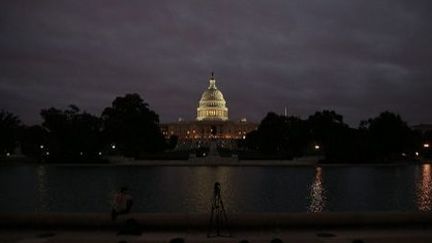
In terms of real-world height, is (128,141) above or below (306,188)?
above

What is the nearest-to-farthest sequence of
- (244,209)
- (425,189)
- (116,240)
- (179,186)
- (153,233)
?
1. (116,240)
2. (153,233)
3. (244,209)
4. (425,189)
5. (179,186)

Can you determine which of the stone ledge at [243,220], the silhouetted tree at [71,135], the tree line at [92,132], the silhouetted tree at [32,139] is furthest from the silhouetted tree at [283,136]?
the stone ledge at [243,220]

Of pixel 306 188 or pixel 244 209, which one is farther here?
pixel 306 188

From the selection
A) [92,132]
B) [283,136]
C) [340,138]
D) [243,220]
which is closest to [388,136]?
[340,138]

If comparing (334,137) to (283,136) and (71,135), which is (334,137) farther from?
(71,135)

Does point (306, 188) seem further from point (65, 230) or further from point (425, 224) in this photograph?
point (65, 230)

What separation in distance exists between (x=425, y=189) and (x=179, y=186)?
14851 mm

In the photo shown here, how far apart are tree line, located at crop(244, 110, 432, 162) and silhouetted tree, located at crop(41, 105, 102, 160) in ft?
99.4

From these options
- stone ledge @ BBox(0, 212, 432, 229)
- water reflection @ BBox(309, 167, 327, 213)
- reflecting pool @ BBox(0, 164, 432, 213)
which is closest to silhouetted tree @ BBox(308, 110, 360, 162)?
reflecting pool @ BBox(0, 164, 432, 213)

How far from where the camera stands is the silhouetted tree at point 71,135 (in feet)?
226

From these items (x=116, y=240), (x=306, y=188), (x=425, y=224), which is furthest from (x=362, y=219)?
(x=306, y=188)

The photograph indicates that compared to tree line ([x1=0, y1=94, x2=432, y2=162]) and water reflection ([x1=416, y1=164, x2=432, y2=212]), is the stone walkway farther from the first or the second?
tree line ([x1=0, y1=94, x2=432, y2=162])

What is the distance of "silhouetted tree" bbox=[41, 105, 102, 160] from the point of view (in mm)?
68938

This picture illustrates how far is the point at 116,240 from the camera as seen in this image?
45.6 ft
